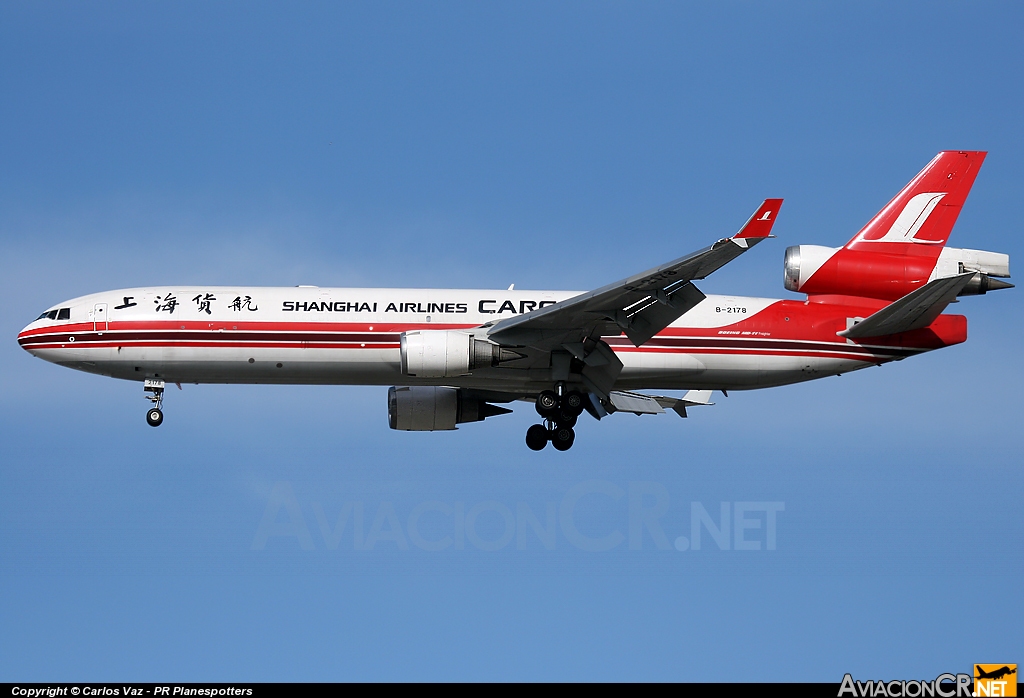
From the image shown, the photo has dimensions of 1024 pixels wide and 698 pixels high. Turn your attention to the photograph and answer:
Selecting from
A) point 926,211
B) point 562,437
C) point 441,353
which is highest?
point 926,211

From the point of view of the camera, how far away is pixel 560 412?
137ft

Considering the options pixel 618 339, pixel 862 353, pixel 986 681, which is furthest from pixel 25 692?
pixel 862 353

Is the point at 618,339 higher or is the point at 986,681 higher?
the point at 618,339

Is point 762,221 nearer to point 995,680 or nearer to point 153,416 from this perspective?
point 995,680

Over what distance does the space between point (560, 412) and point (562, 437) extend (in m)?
0.82

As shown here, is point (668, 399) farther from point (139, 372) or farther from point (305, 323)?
point (139, 372)

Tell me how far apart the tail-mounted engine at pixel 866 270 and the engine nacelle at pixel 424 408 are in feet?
37.3

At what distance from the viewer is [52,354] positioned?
42.0m

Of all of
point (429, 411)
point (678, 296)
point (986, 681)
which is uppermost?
point (678, 296)

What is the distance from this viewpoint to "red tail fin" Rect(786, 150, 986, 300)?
42906mm

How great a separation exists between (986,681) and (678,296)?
490 inches

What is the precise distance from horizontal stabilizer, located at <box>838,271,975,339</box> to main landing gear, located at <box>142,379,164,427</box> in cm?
2106

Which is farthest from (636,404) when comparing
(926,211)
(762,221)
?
(762,221)

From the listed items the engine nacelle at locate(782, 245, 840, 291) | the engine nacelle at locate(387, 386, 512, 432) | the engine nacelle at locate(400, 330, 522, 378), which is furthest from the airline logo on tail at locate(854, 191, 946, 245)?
the engine nacelle at locate(387, 386, 512, 432)
